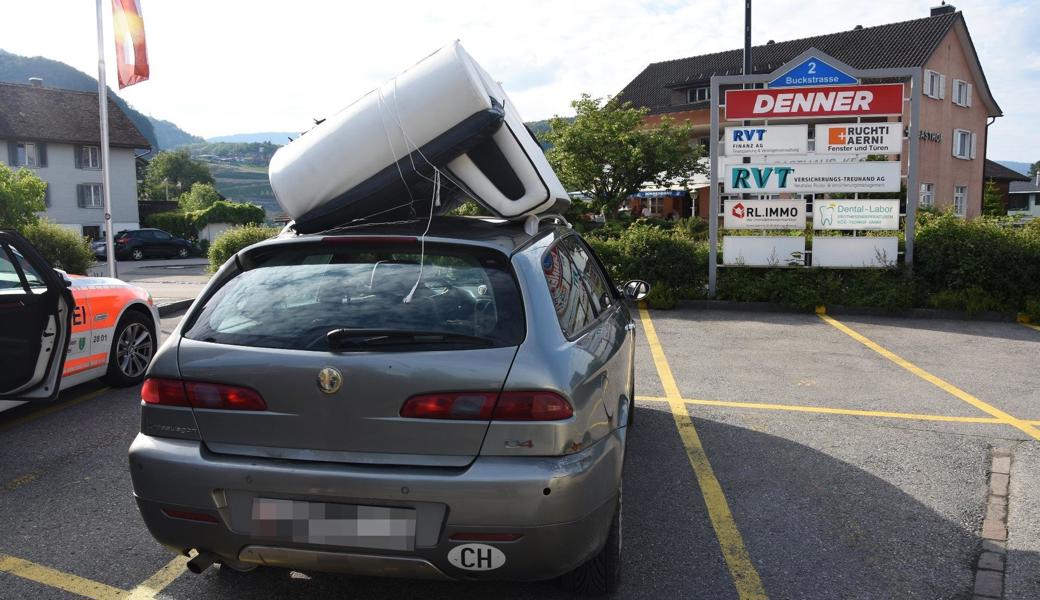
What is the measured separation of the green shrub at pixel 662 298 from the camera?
1209cm

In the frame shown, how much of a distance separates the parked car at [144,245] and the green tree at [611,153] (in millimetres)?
19873

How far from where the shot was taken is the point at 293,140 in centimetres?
452

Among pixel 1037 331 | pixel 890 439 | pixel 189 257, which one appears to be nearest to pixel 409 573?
pixel 890 439

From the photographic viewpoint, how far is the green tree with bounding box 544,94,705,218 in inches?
1264

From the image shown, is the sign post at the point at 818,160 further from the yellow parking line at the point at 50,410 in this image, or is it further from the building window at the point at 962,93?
the building window at the point at 962,93

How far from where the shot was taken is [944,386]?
7.31 metres

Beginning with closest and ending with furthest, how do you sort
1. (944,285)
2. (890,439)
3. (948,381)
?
(890,439)
(948,381)
(944,285)

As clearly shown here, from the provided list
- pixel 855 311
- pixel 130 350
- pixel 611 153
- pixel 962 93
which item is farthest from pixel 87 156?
pixel 855 311

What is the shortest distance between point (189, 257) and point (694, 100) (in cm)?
2955

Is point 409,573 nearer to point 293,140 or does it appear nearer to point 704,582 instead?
point 704,582

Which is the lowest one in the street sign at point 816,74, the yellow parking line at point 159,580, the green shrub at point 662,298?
the yellow parking line at point 159,580

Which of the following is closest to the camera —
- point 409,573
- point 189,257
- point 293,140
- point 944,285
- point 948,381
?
point 409,573

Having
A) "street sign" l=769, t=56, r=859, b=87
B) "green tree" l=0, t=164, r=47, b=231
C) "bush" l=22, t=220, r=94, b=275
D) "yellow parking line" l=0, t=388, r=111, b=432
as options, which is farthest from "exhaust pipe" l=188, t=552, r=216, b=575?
"green tree" l=0, t=164, r=47, b=231

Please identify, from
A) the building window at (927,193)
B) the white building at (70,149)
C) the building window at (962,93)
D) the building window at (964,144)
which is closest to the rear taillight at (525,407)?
the building window at (927,193)
